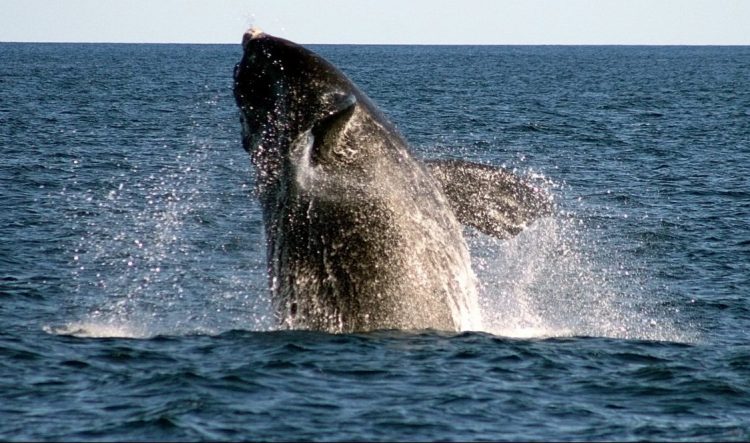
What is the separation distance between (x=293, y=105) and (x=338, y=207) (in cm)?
135

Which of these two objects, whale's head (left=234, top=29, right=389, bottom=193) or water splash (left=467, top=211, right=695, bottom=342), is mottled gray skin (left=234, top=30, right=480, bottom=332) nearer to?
whale's head (left=234, top=29, right=389, bottom=193)

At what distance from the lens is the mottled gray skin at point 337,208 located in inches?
596

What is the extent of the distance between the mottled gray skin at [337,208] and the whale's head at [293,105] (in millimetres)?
12

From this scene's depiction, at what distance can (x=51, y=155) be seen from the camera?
4925 cm

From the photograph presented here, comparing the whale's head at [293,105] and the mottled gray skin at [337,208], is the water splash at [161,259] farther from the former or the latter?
the whale's head at [293,105]

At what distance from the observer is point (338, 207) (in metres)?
15.2

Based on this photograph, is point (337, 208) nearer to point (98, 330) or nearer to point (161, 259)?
point (98, 330)

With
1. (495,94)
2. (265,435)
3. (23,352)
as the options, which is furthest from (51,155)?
(495,94)

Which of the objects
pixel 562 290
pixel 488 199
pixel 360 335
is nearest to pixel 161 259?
pixel 562 290

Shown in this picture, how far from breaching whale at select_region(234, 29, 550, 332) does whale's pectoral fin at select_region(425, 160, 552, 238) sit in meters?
0.29

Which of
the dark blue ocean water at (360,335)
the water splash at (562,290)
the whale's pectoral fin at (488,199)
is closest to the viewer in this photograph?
the dark blue ocean water at (360,335)

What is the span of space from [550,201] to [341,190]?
2837mm

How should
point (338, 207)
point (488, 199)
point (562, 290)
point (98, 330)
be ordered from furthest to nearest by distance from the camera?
1. point (562, 290)
2. point (98, 330)
3. point (488, 199)
4. point (338, 207)

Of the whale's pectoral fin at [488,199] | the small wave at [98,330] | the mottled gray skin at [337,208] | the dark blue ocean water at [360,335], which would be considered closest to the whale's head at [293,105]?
the mottled gray skin at [337,208]
